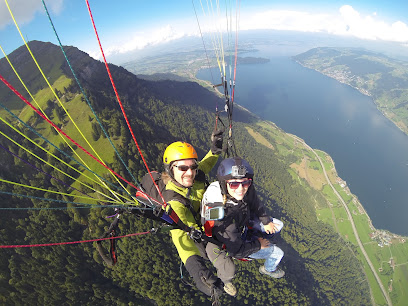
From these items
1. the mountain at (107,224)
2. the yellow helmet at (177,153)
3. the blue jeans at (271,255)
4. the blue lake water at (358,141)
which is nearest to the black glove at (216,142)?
the yellow helmet at (177,153)

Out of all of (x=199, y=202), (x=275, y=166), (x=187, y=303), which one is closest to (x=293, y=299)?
(x=187, y=303)

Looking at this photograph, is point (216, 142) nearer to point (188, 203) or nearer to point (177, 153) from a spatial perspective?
point (177, 153)

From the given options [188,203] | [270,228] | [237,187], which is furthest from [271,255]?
A: [188,203]

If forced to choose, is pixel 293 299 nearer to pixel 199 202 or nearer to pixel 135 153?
pixel 135 153

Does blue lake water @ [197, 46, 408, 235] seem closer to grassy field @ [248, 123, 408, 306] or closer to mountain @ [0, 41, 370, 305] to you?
grassy field @ [248, 123, 408, 306]

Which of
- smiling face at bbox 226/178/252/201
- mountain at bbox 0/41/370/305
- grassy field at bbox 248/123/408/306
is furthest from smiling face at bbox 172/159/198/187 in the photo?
grassy field at bbox 248/123/408/306

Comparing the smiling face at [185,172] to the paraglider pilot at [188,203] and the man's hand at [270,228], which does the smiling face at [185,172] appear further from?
the man's hand at [270,228]
